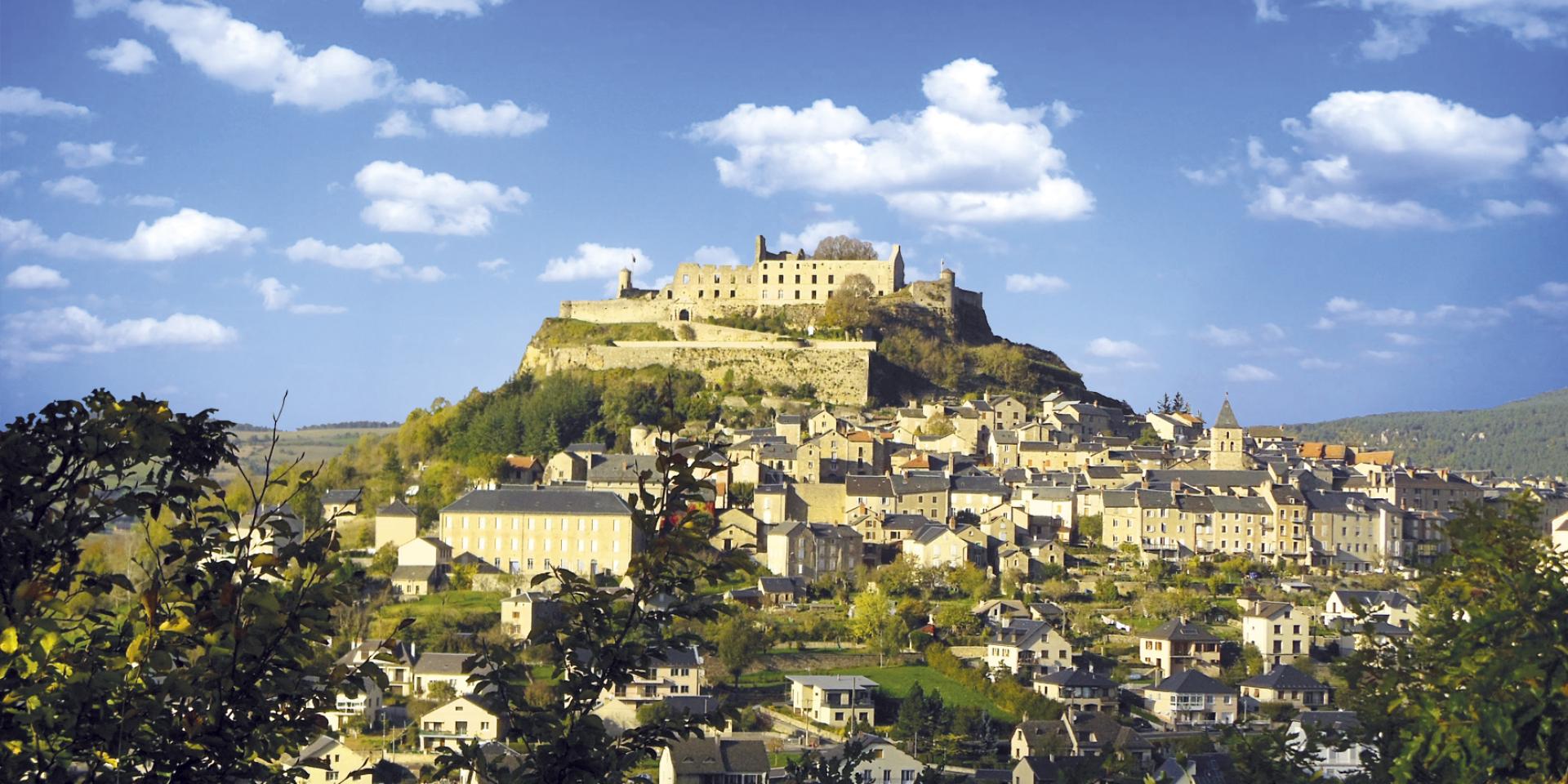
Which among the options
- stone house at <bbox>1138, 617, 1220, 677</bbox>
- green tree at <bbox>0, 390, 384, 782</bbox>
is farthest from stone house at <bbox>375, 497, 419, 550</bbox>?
green tree at <bbox>0, 390, 384, 782</bbox>

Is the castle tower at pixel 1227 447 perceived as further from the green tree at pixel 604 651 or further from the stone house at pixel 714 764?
the green tree at pixel 604 651

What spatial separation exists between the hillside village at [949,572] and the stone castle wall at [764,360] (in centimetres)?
11

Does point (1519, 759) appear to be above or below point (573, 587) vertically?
below

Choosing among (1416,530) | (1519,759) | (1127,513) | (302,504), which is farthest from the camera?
(1416,530)

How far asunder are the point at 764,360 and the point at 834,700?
1152 inches

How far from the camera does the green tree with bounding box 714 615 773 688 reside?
1409 inches

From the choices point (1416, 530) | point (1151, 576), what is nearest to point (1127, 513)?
point (1151, 576)

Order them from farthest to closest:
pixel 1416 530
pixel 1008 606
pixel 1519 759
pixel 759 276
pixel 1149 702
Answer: pixel 759 276 → pixel 1416 530 → pixel 1008 606 → pixel 1149 702 → pixel 1519 759

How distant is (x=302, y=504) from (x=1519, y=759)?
136ft

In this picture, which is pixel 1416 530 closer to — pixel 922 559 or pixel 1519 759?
pixel 922 559

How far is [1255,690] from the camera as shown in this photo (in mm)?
36125

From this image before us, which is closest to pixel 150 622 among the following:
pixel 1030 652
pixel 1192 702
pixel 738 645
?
pixel 738 645

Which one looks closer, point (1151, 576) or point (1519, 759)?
point (1519, 759)

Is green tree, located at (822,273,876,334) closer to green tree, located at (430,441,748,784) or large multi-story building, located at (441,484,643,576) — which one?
large multi-story building, located at (441,484,643,576)
